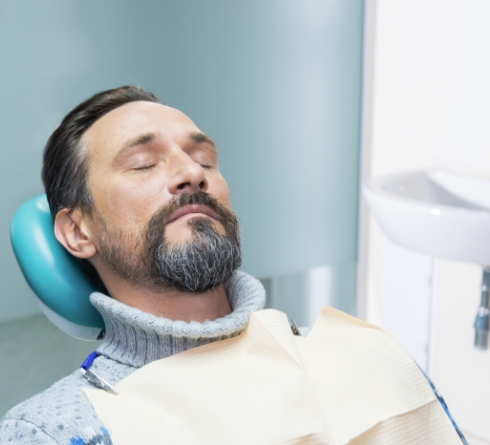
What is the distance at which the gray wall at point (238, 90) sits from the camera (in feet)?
4.28

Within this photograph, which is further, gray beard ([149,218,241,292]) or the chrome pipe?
the chrome pipe

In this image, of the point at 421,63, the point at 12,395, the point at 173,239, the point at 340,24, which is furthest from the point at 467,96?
the point at 12,395

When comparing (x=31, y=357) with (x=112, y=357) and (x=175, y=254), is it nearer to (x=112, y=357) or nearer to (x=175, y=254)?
(x=112, y=357)

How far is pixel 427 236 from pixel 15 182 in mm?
947

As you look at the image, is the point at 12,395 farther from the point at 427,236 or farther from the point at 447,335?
the point at 447,335

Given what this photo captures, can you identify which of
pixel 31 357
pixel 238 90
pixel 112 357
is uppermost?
pixel 238 90

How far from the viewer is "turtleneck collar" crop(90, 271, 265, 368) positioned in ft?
2.99

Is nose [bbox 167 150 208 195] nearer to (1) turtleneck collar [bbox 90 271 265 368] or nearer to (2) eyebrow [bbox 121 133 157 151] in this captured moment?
(2) eyebrow [bbox 121 133 157 151]

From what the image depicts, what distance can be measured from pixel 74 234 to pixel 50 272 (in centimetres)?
9

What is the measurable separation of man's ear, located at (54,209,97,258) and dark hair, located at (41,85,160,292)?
20mm

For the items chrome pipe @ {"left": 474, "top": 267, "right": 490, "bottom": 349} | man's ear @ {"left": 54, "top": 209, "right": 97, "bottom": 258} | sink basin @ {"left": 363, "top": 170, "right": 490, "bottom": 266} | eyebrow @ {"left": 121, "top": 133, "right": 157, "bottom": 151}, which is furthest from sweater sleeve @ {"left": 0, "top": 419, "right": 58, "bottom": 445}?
chrome pipe @ {"left": 474, "top": 267, "right": 490, "bottom": 349}

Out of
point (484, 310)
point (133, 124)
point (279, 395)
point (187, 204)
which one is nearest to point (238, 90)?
point (133, 124)

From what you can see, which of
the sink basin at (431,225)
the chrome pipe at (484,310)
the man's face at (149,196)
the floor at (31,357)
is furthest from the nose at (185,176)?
the chrome pipe at (484,310)

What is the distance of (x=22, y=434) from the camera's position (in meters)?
0.79
